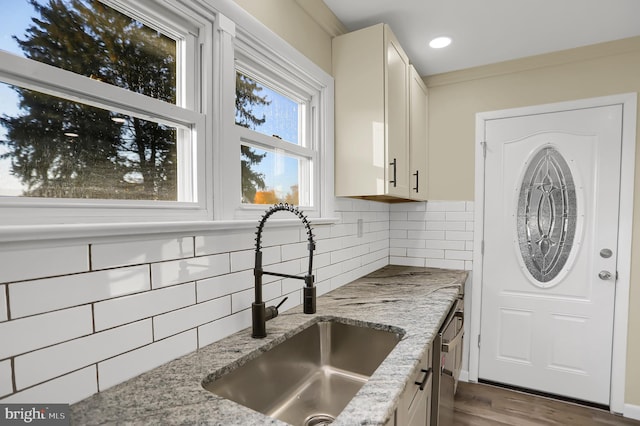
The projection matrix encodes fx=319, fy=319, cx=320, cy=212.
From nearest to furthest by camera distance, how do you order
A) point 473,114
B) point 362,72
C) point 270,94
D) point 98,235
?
point 98,235 < point 270,94 < point 362,72 < point 473,114

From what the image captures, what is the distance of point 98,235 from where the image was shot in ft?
2.58

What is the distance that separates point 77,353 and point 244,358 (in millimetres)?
452

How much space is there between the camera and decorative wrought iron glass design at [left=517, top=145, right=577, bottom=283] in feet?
7.65

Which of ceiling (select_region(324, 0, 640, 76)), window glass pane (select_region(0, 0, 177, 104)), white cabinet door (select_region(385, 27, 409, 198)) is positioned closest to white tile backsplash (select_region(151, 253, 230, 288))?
window glass pane (select_region(0, 0, 177, 104))

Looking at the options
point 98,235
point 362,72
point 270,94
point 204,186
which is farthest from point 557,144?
point 98,235

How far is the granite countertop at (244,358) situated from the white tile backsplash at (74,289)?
248mm

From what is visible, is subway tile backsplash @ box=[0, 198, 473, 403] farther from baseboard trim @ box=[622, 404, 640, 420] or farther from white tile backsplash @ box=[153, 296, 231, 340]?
baseboard trim @ box=[622, 404, 640, 420]

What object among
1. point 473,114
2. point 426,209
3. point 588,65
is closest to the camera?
point 588,65

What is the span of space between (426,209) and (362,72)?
141 cm

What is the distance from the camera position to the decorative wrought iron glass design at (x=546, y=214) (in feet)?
7.65

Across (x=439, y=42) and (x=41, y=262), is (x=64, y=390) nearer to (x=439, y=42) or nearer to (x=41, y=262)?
(x=41, y=262)

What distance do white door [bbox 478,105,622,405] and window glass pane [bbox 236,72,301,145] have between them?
1701 millimetres

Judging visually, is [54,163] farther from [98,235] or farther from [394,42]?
[394,42]

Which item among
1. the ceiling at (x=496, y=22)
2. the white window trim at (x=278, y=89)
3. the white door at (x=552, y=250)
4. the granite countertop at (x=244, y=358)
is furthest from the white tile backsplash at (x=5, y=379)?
the white door at (x=552, y=250)
